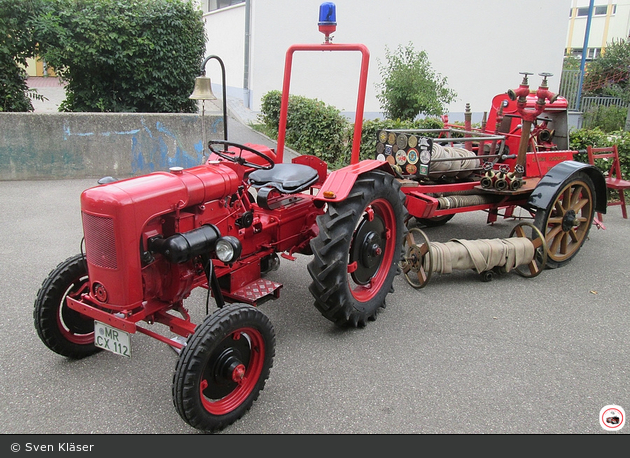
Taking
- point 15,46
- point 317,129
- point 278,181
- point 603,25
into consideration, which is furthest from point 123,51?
point 603,25

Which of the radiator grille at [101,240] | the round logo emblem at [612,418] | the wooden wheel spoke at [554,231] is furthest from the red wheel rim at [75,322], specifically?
the wooden wheel spoke at [554,231]

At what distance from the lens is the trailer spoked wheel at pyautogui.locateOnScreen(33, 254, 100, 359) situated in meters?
2.98

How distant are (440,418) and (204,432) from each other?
4.17 ft

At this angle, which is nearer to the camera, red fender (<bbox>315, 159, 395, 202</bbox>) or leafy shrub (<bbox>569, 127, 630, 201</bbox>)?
red fender (<bbox>315, 159, 395, 202</bbox>)

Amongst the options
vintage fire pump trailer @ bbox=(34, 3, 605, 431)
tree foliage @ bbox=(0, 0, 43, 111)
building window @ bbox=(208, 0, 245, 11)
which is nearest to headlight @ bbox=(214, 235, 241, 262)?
vintage fire pump trailer @ bbox=(34, 3, 605, 431)

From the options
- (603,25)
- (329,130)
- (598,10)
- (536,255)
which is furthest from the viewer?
(598,10)

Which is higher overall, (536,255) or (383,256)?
(383,256)

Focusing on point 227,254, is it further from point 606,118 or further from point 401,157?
point 606,118

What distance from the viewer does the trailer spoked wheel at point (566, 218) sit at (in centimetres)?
495

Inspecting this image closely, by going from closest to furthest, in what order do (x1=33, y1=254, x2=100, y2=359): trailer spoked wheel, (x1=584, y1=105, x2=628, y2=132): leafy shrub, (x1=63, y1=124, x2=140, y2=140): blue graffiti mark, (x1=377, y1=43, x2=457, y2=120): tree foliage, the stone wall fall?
1. (x1=33, y1=254, x2=100, y2=359): trailer spoked wheel
2. the stone wall
3. (x1=63, y1=124, x2=140, y2=140): blue graffiti mark
4. (x1=377, y1=43, x2=457, y2=120): tree foliage
5. (x1=584, y1=105, x2=628, y2=132): leafy shrub

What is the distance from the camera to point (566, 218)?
5.07 meters

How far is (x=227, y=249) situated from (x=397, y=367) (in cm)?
139

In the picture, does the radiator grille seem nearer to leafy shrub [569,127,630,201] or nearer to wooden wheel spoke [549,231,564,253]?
wooden wheel spoke [549,231,564,253]

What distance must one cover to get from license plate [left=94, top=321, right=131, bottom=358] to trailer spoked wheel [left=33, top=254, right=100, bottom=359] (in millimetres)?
435
